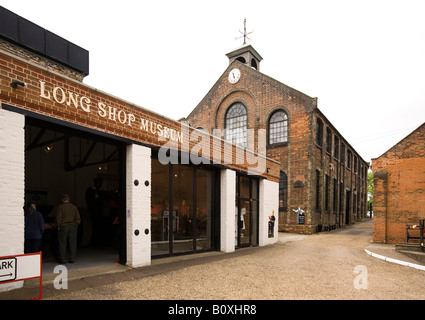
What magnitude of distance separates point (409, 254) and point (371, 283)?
18.3ft

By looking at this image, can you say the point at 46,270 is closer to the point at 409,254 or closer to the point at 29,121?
the point at 29,121

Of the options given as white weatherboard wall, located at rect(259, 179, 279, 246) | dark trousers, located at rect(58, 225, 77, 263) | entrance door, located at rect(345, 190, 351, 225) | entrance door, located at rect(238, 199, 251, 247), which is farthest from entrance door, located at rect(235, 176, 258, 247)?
entrance door, located at rect(345, 190, 351, 225)

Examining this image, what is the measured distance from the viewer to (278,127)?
21.3 meters

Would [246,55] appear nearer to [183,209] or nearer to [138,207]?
[183,209]

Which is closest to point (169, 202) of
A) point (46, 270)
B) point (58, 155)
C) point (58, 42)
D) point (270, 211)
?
point (46, 270)

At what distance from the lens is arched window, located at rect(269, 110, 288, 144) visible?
828 inches

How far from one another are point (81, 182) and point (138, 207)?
5176mm

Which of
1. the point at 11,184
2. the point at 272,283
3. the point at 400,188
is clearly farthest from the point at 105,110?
the point at 400,188

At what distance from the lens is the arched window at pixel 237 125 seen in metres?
23.0

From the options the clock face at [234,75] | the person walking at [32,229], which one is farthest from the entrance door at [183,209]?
the clock face at [234,75]

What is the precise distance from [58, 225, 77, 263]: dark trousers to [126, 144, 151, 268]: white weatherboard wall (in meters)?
1.36

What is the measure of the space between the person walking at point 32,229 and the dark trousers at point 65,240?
0.76m

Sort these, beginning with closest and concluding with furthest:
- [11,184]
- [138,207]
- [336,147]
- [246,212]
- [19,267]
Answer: [19,267] → [11,184] → [138,207] → [246,212] → [336,147]

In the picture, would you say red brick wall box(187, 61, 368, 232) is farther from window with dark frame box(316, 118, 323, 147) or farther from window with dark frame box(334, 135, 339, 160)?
window with dark frame box(334, 135, 339, 160)
